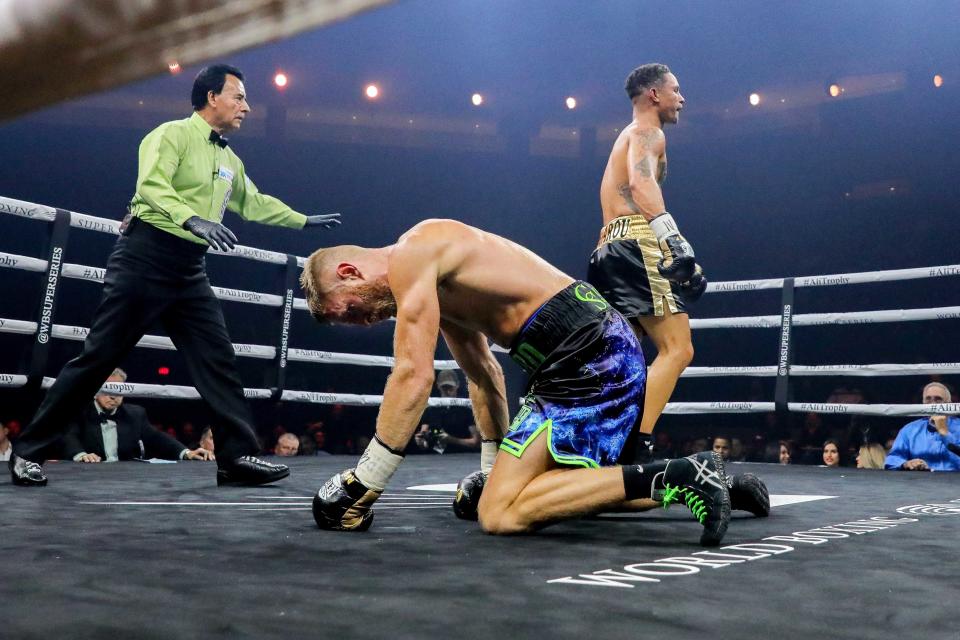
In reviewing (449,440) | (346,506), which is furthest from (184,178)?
(449,440)

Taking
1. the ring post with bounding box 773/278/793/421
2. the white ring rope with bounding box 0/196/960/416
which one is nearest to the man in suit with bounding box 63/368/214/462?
the white ring rope with bounding box 0/196/960/416

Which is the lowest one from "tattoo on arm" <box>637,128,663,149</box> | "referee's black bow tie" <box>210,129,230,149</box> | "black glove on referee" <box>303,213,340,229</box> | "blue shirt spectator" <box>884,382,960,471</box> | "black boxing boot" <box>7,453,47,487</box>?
"black boxing boot" <box>7,453,47,487</box>

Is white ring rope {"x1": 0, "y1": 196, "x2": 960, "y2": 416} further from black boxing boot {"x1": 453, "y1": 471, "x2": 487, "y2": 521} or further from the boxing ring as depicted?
black boxing boot {"x1": 453, "y1": 471, "x2": 487, "y2": 521}

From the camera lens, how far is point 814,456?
6137 millimetres

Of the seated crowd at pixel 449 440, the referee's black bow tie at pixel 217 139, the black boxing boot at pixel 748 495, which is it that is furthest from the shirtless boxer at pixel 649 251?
the seated crowd at pixel 449 440

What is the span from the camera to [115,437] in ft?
13.7

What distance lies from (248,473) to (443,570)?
164 centimetres

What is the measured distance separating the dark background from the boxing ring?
210 inches

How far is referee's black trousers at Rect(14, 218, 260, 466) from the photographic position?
2650mm

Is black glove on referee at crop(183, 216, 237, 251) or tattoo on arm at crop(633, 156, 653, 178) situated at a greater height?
tattoo on arm at crop(633, 156, 653, 178)

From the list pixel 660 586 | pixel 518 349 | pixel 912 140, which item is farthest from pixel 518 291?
pixel 912 140

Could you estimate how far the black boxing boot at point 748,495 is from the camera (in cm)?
207

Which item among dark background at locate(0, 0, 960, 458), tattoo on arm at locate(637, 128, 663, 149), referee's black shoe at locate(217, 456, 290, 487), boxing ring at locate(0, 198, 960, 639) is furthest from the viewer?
dark background at locate(0, 0, 960, 458)

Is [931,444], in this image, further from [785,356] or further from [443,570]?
[443,570]
